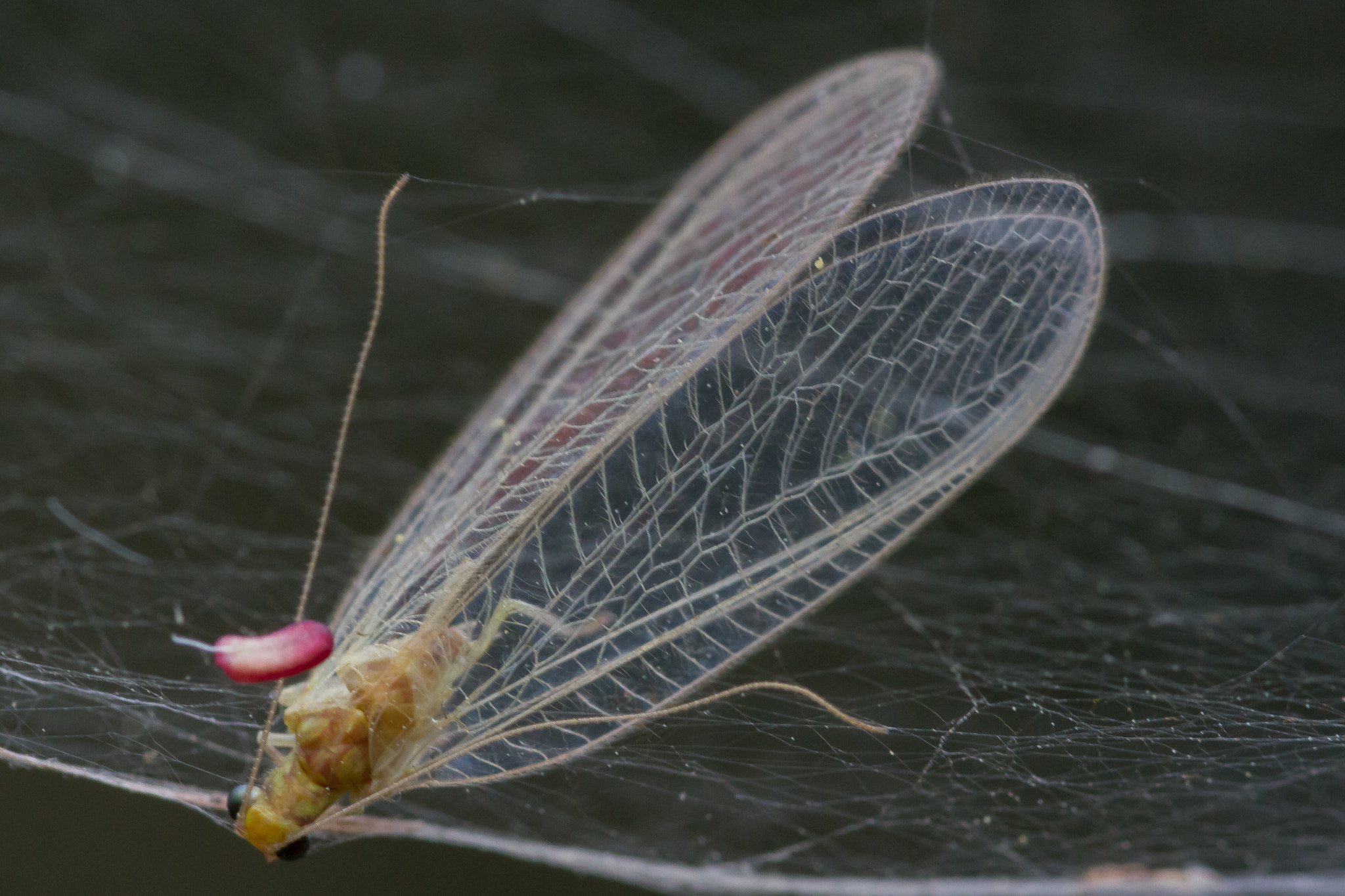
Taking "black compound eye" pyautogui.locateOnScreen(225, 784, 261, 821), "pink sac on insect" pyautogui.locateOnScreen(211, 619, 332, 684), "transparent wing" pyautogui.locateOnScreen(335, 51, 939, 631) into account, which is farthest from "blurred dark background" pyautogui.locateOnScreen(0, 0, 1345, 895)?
"pink sac on insect" pyautogui.locateOnScreen(211, 619, 332, 684)

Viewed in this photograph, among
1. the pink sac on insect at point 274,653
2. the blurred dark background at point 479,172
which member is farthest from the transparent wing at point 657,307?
the blurred dark background at point 479,172

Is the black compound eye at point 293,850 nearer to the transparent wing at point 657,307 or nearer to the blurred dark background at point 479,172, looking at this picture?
the transparent wing at point 657,307

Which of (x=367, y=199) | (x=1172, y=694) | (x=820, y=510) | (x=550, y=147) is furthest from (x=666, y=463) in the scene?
(x=550, y=147)

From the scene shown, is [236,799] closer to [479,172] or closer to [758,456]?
[758,456]

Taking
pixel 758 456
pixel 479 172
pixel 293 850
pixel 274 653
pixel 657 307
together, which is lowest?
pixel 293 850

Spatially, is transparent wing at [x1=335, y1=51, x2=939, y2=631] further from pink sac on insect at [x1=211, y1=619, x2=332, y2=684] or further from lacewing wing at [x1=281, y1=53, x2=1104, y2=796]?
pink sac on insect at [x1=211, y1=619, x2=332, y2=684]

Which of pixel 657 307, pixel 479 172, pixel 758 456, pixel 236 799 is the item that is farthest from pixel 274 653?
pixel 479 172

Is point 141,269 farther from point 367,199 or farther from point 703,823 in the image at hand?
point 703,823
